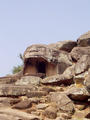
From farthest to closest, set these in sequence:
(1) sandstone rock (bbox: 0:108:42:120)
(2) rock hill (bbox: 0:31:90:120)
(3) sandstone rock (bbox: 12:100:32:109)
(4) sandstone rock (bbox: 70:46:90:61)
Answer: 1. (4) sandstone rock (bbox: 70:46:90:61)
2. (3) sandstone rock (bbox: 12:100:32:109)
3. (2) rock hill (bbox: 0:31:90:120)
4. (1) sandstone rock (bbox: 0:108:42:120)

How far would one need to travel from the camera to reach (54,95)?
27.5 ft

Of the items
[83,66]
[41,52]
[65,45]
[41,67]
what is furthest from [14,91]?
[65,45]

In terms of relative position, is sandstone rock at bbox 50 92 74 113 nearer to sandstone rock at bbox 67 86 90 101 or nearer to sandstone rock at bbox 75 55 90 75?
sandstone rock at bbox 67 86 90 101

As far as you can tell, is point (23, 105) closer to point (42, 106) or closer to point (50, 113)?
point (42, 106)

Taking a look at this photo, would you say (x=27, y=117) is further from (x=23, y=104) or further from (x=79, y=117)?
(x=79, y=117)

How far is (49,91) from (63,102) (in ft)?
4.50

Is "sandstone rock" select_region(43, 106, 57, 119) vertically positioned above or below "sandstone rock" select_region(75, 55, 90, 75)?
below

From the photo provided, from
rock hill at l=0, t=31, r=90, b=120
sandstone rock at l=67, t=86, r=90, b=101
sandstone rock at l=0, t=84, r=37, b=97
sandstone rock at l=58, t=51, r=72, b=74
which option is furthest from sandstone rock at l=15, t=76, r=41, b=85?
sandstone rock at l=67, t=86, r=90, b=101

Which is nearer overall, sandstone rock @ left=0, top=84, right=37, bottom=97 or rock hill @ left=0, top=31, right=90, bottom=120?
rock hill @ left=0, top=31, right=90, bottom=120

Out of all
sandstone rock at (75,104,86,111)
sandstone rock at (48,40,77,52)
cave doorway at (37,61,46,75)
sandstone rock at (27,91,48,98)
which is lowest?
sandstone rock at (75,104,86,111)

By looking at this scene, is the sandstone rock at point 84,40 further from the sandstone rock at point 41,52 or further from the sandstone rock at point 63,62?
the sandstone rock at point 41,52

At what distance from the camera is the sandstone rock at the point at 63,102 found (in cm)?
778

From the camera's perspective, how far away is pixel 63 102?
796 cm

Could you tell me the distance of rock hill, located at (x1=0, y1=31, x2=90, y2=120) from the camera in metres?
7.53
